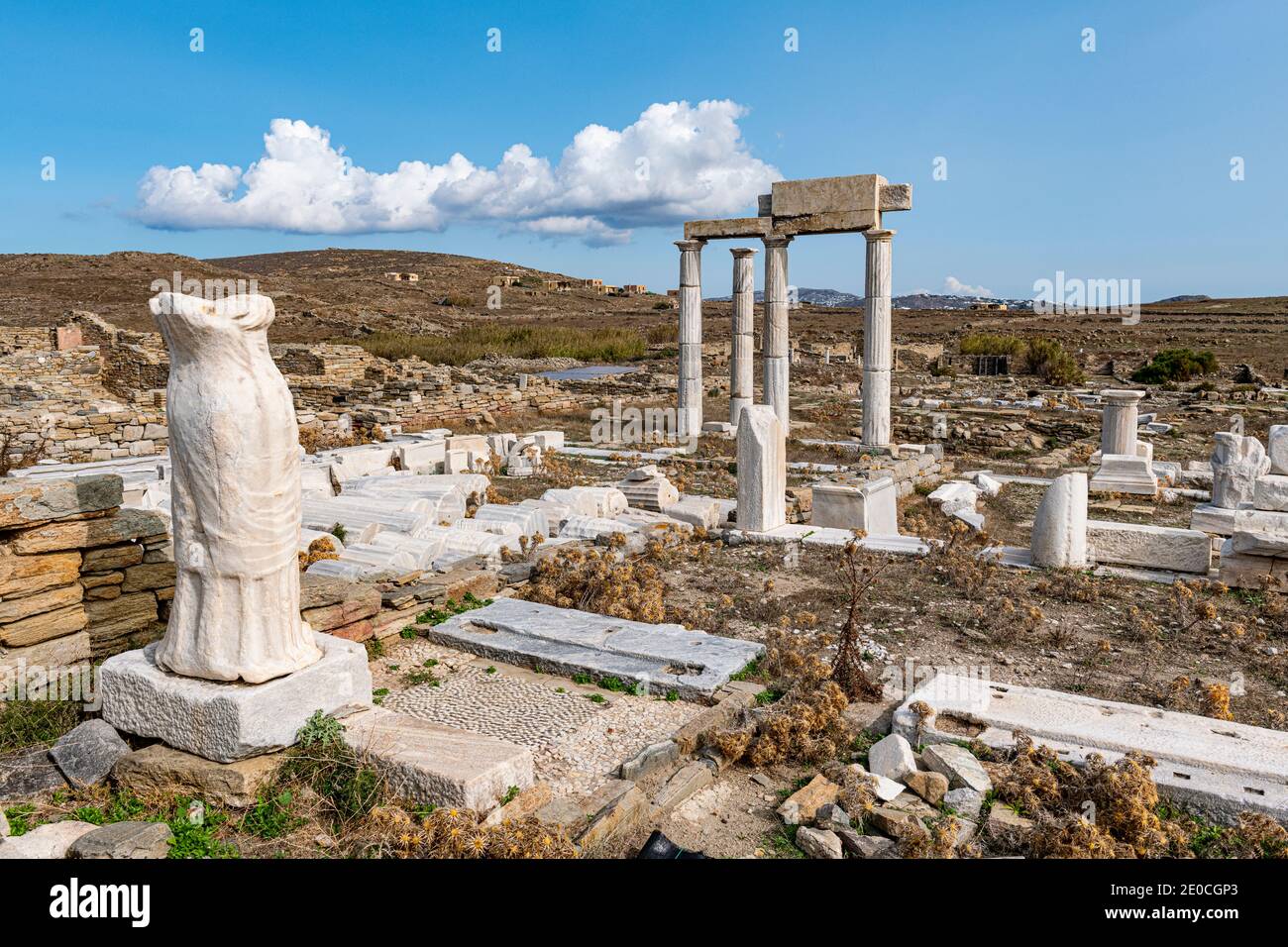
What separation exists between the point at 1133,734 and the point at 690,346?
15.1m

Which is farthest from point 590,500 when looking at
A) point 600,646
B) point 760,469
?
point 600,646

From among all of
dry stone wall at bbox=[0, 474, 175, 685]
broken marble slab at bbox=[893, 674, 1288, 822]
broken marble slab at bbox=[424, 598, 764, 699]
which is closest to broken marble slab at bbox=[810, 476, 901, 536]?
broken marble slab at bbox=[424, 598, 764, 699]

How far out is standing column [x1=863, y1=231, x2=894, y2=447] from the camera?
1600 centimetres

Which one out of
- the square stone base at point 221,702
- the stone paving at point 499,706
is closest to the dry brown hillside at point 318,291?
the stone paving at point 499,706

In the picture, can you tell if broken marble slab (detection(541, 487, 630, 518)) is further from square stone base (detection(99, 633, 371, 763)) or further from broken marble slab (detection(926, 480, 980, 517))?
square stone base (detection(99, 633, 371, 763))

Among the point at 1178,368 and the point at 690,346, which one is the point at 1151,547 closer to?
the point at 690,346

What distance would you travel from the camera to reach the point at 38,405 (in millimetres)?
14844

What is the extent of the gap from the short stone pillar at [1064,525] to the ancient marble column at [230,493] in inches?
286

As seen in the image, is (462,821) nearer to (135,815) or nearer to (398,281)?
(135,815)

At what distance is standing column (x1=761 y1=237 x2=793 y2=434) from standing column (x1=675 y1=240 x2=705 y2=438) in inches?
69.8

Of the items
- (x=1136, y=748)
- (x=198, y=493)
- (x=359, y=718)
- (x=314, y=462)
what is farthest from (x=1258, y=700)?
(x=314, y=462)

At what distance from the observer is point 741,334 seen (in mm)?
18797

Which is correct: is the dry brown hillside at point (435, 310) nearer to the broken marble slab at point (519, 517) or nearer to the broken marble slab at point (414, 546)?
the broken marble slab at point (519, 517)

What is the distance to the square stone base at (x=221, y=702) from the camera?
150 inches
